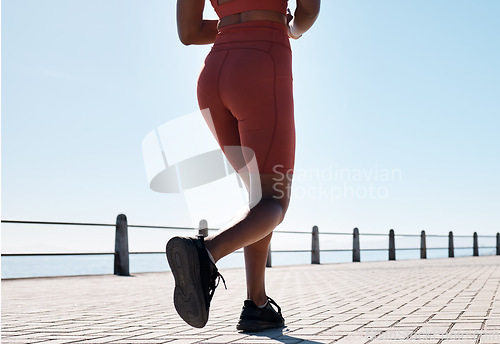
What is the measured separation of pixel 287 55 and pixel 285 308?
2243 millimetres

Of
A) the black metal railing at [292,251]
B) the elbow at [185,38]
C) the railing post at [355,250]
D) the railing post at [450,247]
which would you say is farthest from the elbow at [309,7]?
the railing post at [450,247]

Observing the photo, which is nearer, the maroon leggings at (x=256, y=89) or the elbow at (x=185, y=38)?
the maroon leggings at (x=256, y=89)

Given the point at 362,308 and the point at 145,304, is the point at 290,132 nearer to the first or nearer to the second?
the point at 362,308

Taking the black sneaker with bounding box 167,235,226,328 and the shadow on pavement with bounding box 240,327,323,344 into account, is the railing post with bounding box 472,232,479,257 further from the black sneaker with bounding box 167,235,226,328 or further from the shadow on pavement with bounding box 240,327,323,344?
the black sneaker with bounding box 167,235,226,328

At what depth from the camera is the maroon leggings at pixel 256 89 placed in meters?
2.77

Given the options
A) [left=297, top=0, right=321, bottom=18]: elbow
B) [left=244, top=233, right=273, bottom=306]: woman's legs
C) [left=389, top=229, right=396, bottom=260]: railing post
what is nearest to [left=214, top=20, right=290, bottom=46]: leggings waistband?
[left=297, top=0, right=321, bottom=18]: elbow

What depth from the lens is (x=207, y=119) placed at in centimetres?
304

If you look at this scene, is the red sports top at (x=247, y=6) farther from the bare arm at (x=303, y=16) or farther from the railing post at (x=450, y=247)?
the railing post at (x=450, y=247)

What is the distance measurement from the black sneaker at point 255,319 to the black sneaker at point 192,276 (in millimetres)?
780

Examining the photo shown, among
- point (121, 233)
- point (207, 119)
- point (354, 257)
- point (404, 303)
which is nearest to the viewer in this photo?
point (207, 119)

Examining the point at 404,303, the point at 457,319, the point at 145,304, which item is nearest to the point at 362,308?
the point at 404,303

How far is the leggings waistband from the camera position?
113 inches

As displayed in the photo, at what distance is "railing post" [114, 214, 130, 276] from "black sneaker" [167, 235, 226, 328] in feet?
31.1

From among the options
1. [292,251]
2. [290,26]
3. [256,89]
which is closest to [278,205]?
Answer: [256,89]
